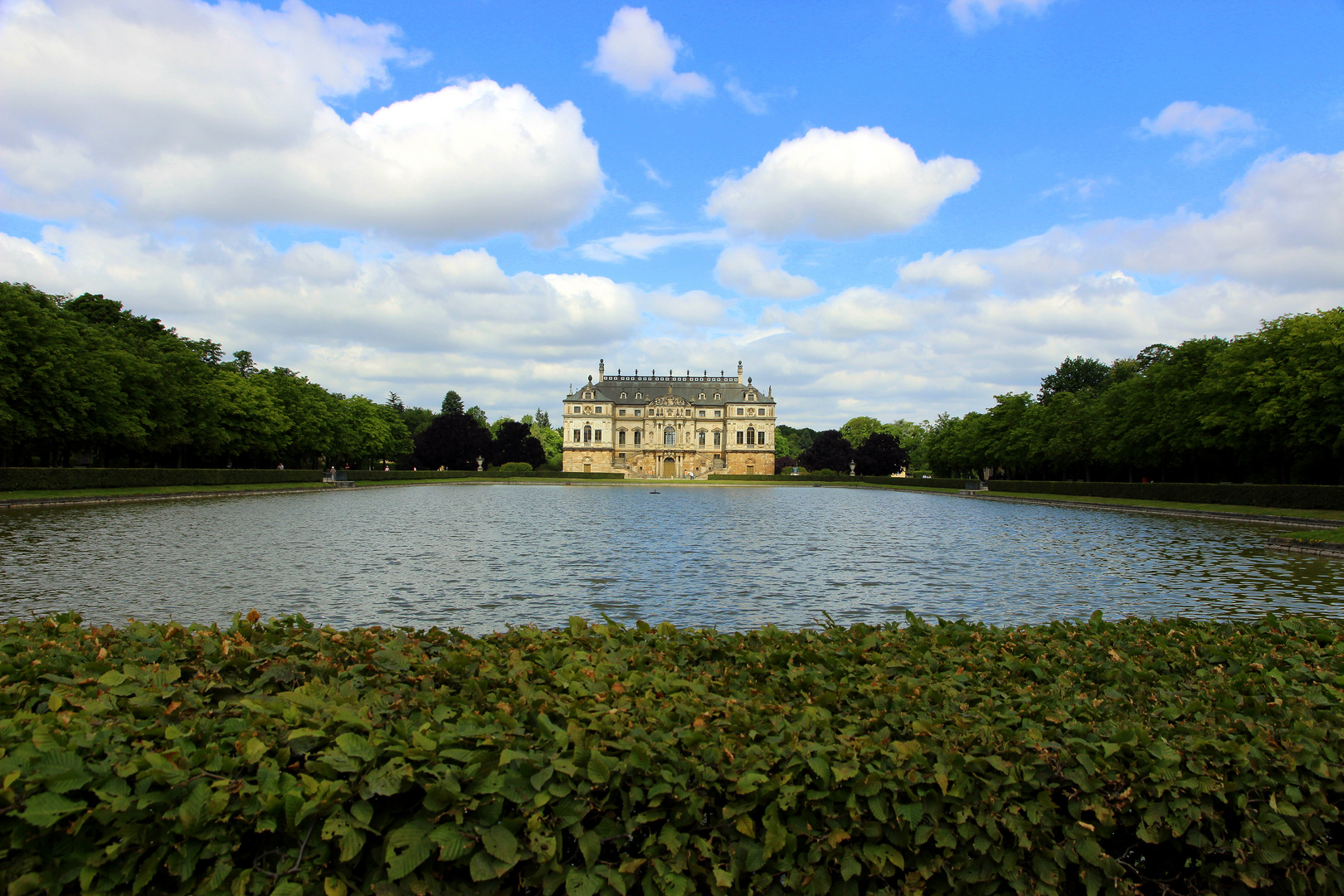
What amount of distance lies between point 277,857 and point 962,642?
4373 millimetres

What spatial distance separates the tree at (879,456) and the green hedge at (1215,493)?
51.0 m

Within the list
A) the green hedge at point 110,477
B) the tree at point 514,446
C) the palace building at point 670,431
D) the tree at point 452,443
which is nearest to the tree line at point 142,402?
the green hedge at point 110,477

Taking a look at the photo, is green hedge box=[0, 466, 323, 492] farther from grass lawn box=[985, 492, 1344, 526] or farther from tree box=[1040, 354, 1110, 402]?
tree box=[1040, 354, 1110, 402]

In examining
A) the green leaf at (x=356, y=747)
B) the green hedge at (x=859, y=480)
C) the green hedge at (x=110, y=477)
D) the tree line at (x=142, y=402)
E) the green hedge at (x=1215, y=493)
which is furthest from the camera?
the green hedge at (x=859, y=480)

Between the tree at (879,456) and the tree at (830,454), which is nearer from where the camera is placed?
the tree at (879,456)

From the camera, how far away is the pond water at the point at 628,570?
12.6 metres

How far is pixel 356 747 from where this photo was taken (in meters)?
3.10

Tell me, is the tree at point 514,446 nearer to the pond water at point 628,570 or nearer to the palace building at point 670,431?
the palace building at point 670,431

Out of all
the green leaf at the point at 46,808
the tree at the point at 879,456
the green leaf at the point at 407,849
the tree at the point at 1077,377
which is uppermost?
the tree at the point at 1077,377

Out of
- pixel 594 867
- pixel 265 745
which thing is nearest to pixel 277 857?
pixel 265 745

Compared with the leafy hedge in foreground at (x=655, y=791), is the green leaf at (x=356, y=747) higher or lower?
higher

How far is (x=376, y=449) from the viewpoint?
9544cm

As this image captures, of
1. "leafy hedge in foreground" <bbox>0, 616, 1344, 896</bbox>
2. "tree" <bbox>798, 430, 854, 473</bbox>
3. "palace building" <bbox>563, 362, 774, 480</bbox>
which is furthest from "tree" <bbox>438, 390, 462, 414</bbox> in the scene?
"leafy hedge in foreground" <bbox>0, 616, 1344, 896</bbox>

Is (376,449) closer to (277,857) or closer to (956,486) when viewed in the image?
(956,486)
